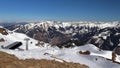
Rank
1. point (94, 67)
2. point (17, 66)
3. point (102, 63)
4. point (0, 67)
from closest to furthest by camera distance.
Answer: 1. point (0, 67)
2. point (17, 66)
3. point (94, 67)
4. point (102, 63)

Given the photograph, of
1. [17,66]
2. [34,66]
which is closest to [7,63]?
[17,66]

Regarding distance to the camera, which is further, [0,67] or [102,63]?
[102,63]

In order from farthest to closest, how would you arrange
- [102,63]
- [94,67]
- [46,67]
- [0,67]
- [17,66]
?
[102,63]
[94,67]
[46,67]
[17,66]
[0,67]

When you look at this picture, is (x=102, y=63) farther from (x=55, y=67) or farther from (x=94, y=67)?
(x=55, y=67)

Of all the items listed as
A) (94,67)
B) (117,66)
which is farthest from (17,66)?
(117,66)

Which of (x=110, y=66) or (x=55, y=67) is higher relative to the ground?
(x=55, y=67)

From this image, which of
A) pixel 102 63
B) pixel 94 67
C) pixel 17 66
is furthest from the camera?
pixel 102 63

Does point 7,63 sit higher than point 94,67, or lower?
higher

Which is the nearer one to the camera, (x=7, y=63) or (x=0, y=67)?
(x=0, y=67)

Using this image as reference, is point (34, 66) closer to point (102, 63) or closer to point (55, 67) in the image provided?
point (55, 67)
